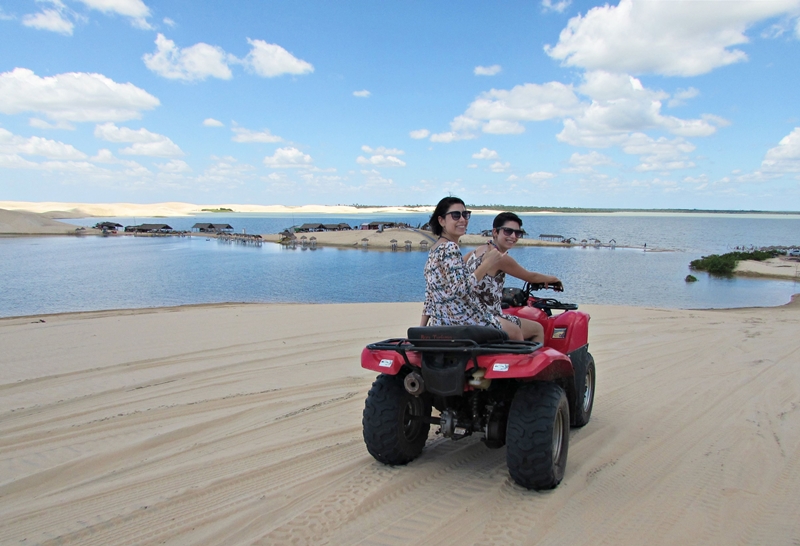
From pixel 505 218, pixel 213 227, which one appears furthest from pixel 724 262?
pixel 213 227

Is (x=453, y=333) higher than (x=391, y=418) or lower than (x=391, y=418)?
higher

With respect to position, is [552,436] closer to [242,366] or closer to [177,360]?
[242,366]

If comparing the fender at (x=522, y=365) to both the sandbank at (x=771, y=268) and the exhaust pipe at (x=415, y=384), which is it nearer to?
the exhaust pipe at (x=415, y=384)

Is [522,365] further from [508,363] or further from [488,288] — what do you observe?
[488,288]

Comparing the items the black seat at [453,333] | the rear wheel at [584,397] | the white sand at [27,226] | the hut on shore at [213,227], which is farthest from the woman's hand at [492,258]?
the white sand at [27,226]

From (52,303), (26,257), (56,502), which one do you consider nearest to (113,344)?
(56,502)

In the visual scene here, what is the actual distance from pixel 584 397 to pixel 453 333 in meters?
2.29

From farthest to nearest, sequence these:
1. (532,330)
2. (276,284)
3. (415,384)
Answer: (276,284)
(532,330)
(415,384)

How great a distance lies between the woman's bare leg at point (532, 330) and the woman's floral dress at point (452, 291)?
554 mm

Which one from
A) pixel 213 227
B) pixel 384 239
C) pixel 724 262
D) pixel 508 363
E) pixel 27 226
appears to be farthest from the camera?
pixel 213 227

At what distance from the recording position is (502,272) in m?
3.98

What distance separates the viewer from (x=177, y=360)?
781 cm

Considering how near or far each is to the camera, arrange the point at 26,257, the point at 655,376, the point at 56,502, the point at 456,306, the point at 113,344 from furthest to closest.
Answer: the point at 26,257, the point at 113,344, the point at 655,376, the point at 456,306, the point at 56,502

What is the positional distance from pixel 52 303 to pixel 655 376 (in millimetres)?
23356
